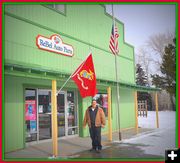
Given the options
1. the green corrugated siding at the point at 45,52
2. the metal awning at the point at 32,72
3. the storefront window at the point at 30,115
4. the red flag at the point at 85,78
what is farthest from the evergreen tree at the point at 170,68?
the storefront window at the point at 30,115

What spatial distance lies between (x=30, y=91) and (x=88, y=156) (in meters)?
3.45

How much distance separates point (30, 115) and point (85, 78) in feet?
8.65

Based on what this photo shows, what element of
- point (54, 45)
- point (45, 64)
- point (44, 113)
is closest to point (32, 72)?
point (45, 64)

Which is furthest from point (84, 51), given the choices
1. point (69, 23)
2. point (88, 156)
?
point (88, 156)

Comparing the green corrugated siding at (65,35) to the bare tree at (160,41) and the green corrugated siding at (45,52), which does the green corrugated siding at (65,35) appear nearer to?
the green corrugated siding at (45,52)

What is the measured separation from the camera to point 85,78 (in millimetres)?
9211

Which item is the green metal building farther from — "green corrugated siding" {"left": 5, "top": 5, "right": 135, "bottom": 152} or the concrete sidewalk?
the concrete sidewalk

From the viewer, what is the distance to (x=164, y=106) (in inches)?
1131

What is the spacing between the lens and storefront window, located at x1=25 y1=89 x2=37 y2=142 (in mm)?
9805

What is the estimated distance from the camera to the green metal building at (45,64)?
880 cm

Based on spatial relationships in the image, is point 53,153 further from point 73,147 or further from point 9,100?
point 9,100

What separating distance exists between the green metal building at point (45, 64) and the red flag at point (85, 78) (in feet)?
1.25

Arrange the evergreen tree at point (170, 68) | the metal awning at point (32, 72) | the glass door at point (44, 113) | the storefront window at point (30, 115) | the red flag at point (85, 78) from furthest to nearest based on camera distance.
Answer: the evergreen tree at point (170, 68)
the glass door at point (44, 113)
the storefront window at point (30, 115)
the red flag at point (85, 78)
the metal awning at point (32, 72)

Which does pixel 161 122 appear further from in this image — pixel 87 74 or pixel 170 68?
pixel 87 74
